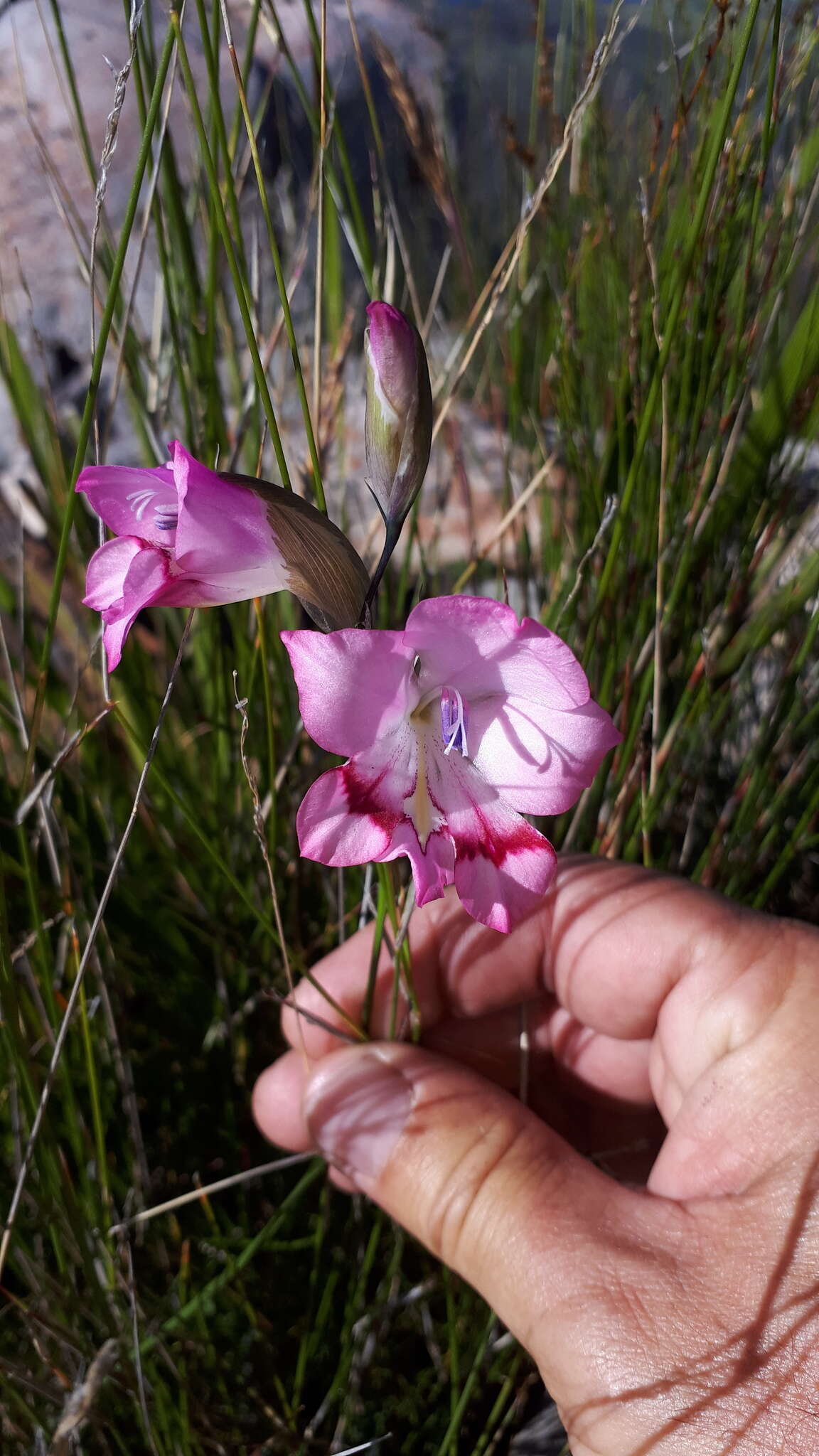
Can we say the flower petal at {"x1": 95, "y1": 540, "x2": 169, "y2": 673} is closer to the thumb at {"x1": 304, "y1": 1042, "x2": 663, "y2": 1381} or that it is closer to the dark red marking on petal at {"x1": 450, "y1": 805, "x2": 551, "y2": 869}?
the dark red marking on petal at {"x1": 450, "y1": 805, "x2": 551, "y2": 869}

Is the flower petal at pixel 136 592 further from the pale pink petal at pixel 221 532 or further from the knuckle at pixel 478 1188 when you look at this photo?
the knuckle at pixel 478 1188

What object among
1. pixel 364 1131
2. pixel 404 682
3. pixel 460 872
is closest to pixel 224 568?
pixel 404 682

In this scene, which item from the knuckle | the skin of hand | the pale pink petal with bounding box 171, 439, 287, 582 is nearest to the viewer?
the pale pink petal with bounding box 171, 439, 287, 582

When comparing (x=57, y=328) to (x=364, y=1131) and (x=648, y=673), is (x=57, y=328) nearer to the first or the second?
(x=648, y=673)

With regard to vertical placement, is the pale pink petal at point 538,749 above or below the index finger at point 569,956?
above

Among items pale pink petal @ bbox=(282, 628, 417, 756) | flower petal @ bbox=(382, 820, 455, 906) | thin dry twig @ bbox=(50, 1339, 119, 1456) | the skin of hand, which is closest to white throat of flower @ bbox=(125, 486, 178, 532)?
pale pink petal @ bbox=(282, 628, 417, 756)

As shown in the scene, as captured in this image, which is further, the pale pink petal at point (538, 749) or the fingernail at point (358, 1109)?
the fingernail at point (358, 1109)

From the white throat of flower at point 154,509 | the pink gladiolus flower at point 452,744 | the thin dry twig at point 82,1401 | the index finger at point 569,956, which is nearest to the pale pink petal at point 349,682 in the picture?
the pink gladiolus flower at point 452,744
